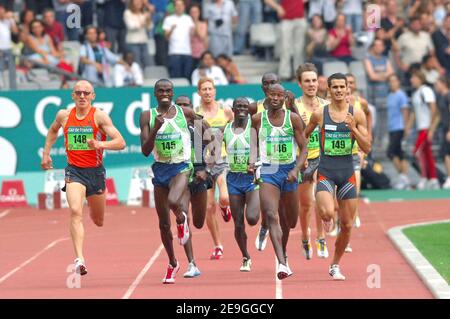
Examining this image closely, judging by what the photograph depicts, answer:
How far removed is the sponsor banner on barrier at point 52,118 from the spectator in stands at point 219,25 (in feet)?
7.62

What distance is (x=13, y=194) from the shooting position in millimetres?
28703

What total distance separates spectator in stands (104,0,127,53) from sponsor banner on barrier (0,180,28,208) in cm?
398

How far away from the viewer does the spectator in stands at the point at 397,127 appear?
31484mm

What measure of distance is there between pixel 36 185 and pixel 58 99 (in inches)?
62.9

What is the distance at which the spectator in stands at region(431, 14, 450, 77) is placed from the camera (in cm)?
3303

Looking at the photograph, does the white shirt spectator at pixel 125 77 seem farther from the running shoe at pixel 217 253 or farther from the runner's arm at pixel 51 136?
the runner's arm at pixel 51 136

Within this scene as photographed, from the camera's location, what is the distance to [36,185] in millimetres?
29109

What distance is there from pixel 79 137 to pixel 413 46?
16.1 m

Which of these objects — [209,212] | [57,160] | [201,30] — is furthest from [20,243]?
[201,30]

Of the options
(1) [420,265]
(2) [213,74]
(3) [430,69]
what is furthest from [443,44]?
(1) [420,265]

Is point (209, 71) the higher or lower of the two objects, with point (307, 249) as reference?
higher

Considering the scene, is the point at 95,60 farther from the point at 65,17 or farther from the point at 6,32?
the point at 6,32

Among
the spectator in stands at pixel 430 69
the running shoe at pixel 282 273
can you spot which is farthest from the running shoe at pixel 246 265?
the spectator in stands at pixel 430 69

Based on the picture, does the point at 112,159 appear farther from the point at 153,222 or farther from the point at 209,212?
the point at 209,212
